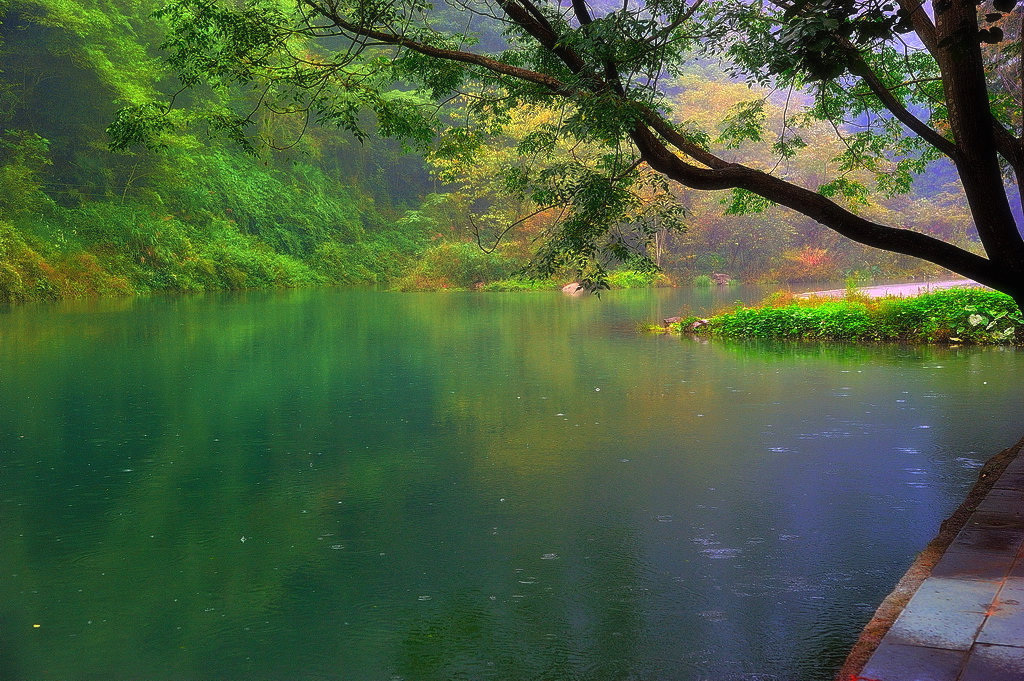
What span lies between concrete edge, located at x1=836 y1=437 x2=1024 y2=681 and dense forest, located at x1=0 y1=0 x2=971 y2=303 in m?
13.0

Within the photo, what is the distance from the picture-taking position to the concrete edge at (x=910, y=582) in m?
3.10

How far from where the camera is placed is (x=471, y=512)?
5539 mm

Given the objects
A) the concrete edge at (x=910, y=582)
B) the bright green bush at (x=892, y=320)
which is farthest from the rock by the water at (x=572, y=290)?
the concrete edge at (x=910, y=582)

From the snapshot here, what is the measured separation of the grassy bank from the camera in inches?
523

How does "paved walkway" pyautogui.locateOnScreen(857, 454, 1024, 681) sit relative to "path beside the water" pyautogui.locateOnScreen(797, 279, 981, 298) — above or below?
below

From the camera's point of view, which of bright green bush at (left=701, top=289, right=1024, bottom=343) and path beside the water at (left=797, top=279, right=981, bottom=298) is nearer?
bright green bush at (left=701, top=289, right=1024, bottom=343)

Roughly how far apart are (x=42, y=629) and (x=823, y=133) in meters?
41.9

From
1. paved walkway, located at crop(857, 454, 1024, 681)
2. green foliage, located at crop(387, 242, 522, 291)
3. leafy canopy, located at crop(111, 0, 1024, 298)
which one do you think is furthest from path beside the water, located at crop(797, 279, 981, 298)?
green foliage, located at crop(387, 242, 522, 291)

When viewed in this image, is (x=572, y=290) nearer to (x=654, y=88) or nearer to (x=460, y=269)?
(x=460, y=269)

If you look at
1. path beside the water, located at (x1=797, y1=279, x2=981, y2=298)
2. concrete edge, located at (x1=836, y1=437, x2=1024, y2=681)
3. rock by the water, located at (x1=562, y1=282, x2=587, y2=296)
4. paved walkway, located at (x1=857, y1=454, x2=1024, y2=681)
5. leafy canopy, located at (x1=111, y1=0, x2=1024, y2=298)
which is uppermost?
leafy canopy, located at (x1=111, y1=0, x2=1024, y2=298)

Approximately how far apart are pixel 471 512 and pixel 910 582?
8.36 ft

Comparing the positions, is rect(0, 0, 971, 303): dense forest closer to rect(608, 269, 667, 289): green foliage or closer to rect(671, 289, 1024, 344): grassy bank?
rect(608, 269, 667, 289): green foliage

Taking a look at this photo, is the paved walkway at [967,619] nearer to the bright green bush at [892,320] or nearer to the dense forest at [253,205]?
the bright green bush at [892,320]

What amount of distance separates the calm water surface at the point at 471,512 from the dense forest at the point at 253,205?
27.4 ft
